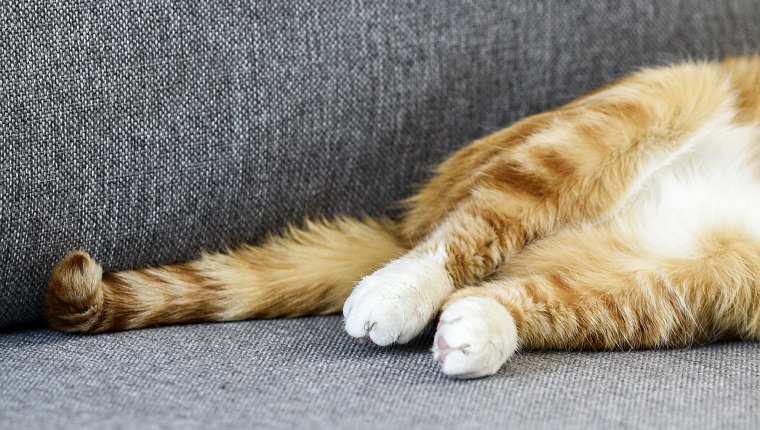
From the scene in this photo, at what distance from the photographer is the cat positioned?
50.7 inches

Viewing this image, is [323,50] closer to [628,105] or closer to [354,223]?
[354,223]

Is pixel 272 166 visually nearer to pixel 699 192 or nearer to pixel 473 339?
pixel 473 339

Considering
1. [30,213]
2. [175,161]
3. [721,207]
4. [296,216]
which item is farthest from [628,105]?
[30,213]

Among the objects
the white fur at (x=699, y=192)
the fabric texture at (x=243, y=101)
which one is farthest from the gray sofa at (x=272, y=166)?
the white fur at (x=699, y=192)

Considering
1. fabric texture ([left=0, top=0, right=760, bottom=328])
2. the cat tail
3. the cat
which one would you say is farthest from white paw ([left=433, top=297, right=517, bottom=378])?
fabric texture ([left=0, top=0, right=760, bottom=328])

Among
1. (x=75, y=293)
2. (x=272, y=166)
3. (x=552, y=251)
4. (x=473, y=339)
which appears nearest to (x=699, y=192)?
(x=552, y=251)

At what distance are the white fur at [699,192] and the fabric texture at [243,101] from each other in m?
0.29

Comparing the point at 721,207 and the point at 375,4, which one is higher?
the point at 375,4

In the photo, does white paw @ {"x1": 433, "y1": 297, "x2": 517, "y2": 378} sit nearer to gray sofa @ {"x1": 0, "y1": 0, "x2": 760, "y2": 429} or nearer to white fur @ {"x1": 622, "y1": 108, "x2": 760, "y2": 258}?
gray sofa @ {"x1": 0, "y1": 0, "x2": 760, "y2": 429}

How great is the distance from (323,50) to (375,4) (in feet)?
0.44

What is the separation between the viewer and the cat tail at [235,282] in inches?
49.7

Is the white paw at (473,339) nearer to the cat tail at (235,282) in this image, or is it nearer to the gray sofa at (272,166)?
the gray sofa at (272,166)

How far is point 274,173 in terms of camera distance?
1498 mm

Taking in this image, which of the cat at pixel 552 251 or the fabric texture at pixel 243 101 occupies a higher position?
the fabric texture at pixel 243 101
